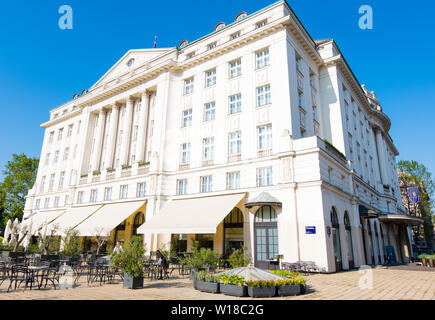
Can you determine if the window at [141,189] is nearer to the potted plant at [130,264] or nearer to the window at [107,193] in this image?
the window at [107,193]

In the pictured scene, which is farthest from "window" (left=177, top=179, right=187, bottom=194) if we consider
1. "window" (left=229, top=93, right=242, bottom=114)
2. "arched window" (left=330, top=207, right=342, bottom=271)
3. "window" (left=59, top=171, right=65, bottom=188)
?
"window" (left=59, top=171, right=65, bottom=188)

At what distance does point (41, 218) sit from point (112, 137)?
14832mm

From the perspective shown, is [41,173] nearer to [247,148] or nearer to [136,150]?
[136,150]

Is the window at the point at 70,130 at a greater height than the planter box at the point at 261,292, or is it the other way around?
the window at the point at 70,130

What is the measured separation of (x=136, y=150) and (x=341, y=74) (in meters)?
24.0

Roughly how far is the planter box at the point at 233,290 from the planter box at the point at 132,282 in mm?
3689

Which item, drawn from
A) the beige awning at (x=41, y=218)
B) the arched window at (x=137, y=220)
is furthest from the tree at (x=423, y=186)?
the beige awning at (x=41, y=218)

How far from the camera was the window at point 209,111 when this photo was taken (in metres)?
25.0

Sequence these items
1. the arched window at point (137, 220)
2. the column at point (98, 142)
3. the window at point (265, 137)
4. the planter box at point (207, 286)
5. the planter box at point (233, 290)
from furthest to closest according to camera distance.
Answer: the column at point (98, 142) < the arched window at point (137, 220) < the window at point (265, 137) < the planter box at point (207, 286) < the planter box at point (233, 290)

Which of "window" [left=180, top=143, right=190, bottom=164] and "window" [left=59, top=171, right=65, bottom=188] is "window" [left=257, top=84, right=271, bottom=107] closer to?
"window" [left=180, top=143, right=190, bottom=164]

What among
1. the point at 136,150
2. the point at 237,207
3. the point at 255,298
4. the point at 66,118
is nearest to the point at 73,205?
the point at 136,150

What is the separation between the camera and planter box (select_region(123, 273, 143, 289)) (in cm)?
1110

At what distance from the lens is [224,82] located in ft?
81.7

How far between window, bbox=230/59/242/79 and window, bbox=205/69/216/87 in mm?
1936
